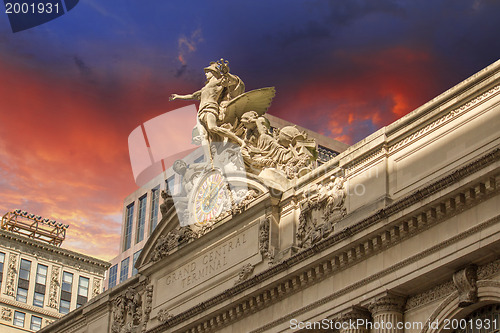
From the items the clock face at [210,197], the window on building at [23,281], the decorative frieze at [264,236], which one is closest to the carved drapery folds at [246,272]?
the decorative frieze at [264,236]

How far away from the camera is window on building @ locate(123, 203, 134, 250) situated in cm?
10087

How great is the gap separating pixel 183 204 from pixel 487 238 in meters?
19.4

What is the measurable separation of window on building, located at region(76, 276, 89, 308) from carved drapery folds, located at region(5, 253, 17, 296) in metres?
6.95

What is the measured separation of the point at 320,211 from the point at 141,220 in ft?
186

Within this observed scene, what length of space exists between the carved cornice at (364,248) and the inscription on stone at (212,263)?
5.40 ft

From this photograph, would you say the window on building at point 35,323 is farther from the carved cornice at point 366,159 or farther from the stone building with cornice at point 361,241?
the carved cornice at point 366,159

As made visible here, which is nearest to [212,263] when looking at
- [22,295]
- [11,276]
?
[11,276]

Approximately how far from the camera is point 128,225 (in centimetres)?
10156

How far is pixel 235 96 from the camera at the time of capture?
53.5 metres

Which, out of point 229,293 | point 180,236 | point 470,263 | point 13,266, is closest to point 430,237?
point 470,263

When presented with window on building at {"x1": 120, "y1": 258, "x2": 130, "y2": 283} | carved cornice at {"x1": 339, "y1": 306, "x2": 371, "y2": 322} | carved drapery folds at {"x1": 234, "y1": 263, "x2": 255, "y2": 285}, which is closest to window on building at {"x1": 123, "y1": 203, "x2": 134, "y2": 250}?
window on building at {"x1": 120, "y1": 258, "x2": 130, "y2": 283}

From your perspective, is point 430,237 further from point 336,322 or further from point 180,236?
point 180,236

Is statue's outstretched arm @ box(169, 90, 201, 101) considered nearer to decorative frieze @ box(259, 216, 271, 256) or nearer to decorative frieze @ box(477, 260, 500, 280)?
decorative frieze @ box(259, 216, 271, 256)

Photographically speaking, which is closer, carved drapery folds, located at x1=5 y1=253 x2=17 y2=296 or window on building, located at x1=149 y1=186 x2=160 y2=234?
carved drapery folds, located at x1=5 y1=253 x2=17 y2=296
